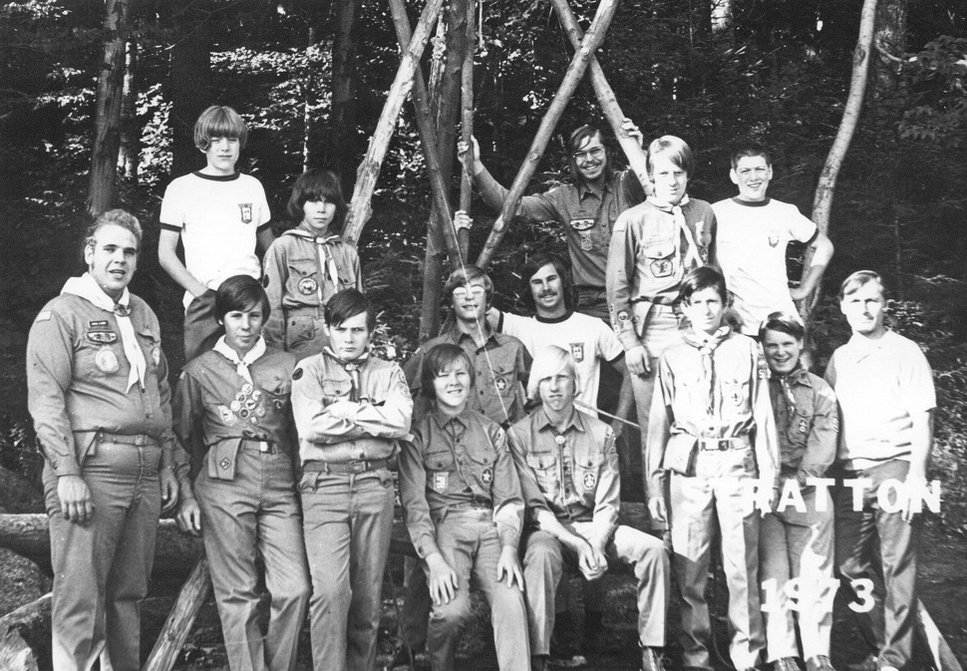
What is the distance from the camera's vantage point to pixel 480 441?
5.48 metres

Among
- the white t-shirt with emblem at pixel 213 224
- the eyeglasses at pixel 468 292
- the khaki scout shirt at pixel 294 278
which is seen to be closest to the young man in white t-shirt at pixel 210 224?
the white t-shirt with emblem at pixel 213 224

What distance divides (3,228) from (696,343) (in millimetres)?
6818

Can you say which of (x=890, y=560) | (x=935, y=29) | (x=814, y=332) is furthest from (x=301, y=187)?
(x=935, y=29)

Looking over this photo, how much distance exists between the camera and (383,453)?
5.09 metres

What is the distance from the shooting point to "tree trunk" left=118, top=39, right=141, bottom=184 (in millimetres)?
11367

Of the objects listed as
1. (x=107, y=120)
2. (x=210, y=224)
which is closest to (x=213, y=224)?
(x=210, y=224)

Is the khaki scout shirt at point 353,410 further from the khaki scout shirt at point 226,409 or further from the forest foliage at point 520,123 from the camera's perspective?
the forest foliage at point 520,123

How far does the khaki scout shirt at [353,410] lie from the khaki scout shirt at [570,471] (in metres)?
0.79

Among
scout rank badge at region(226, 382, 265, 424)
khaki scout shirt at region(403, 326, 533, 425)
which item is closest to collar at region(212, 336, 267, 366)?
scout rank badge at region(226, 382, 265, 424)

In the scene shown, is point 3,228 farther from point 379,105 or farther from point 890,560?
point 890,560

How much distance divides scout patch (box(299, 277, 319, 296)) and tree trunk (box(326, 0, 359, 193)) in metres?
4.97

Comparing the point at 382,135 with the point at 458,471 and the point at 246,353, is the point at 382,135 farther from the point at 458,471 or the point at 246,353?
the point at 458,471

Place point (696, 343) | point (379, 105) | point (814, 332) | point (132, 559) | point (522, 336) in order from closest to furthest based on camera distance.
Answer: point (132, 559) < point (696, 343) < point (522, 336) < point (814, 332) < point (379, 105)

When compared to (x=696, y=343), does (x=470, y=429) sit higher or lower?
lower
